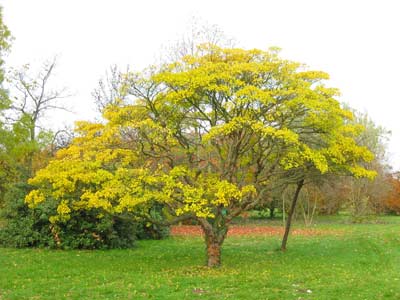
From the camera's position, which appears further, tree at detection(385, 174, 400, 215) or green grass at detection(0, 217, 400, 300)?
tree at detection(385, 174, 400, 215)

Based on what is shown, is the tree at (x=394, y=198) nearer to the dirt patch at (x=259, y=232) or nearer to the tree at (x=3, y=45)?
the dirt patch at (x=259, y=232)

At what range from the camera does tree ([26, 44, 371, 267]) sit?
13.2m

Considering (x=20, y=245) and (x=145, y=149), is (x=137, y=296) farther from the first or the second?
(x=20, y=245)

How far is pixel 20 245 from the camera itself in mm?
19734

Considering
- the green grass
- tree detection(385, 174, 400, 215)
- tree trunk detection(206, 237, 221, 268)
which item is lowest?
the green grass

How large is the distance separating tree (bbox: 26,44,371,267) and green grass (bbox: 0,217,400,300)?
1706 millimetres

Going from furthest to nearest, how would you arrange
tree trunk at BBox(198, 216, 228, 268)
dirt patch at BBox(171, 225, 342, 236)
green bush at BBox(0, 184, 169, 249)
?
dirt patch at BBox(171, 225, 342, 236) → green bush at BBox(0, 184, 169, 249) → tree trunk at BBox(198, 216, 228, 268)

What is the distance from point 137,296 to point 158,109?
6054 millimetres

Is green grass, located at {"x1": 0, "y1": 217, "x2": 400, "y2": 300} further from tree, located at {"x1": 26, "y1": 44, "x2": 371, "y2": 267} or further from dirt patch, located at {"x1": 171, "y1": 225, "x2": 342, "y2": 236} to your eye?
dirt patch, located at {"x1": 171, "y1": 225, "x2": 342, "y2": 236}

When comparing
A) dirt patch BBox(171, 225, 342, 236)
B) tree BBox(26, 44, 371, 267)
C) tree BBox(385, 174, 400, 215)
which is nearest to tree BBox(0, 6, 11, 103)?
tree BBox(26, 44, 371, 267)

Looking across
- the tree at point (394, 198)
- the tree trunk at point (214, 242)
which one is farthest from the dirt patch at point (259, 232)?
the tree at point (394, 198)

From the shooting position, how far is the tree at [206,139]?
43.2 feet

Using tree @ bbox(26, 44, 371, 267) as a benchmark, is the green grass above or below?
below

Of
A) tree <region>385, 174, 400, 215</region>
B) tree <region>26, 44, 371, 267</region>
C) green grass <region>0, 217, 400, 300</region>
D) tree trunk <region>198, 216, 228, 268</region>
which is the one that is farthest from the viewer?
tree <region>385, 174, 400, 215</region>
